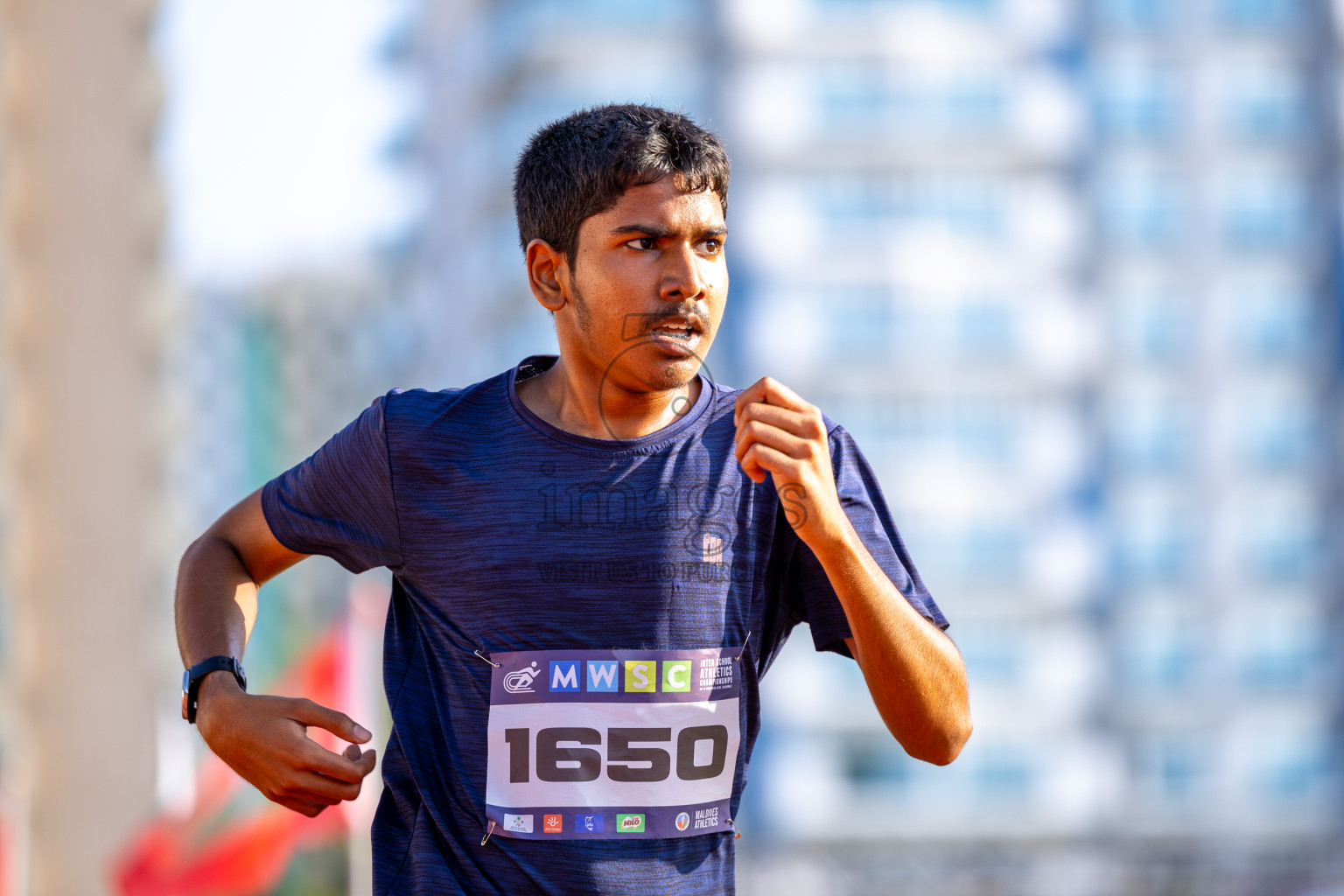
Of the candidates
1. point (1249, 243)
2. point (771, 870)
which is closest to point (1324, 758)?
point (1249, 243)

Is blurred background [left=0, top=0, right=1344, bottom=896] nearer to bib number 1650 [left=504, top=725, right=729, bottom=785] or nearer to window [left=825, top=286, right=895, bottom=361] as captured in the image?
window [left=825, top=286, right=895, bottom=361]

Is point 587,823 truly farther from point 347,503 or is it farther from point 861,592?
point 347,503

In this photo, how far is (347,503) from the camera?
7.49 ft

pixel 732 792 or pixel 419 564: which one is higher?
pixel 419 564

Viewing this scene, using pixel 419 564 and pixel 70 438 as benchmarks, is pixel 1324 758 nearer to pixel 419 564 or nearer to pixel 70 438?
pixel 70 438

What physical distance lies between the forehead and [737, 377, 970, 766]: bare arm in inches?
11.1

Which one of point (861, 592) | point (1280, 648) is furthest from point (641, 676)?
point (1280, 648)

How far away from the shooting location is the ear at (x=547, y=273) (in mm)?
2264

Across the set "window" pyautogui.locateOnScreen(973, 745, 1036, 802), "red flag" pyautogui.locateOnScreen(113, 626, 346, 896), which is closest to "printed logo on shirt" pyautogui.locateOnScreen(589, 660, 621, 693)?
"red flag" pyautogui.locateOnScreen(113, 626, 346, 896)

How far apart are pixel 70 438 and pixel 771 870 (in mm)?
20488

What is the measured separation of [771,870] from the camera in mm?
38250

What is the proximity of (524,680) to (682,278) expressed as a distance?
550 millimetres

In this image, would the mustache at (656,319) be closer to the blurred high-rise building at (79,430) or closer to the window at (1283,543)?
the blurred high-rise building at (79,430)

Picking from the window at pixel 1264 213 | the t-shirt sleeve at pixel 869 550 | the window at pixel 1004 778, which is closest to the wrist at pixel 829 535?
the t-shirt sleeve at pixel 869 550
